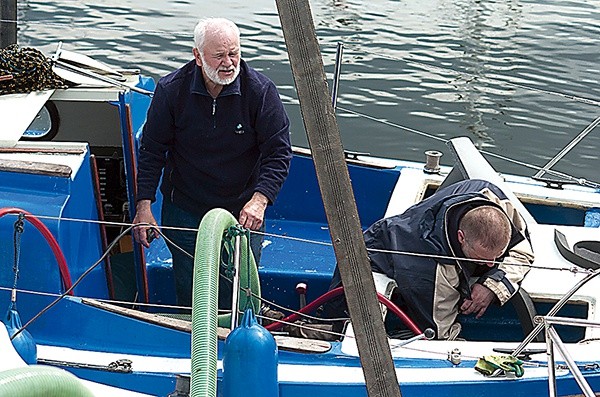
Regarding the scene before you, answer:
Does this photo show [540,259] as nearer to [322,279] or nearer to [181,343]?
[322,279]

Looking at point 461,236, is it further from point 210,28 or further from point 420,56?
point 420,56

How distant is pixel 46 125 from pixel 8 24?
110 cm

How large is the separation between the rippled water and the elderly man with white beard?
237 inches

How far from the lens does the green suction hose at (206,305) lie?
2.25 m

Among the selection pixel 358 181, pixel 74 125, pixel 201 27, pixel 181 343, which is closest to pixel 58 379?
pixel 181 343

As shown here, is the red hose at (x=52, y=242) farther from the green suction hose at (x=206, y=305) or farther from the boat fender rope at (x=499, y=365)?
the boat fender rope at (x=499, y=365)

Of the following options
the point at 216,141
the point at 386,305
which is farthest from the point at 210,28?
the point at 386,305

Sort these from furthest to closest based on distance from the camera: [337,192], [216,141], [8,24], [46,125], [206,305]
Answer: [8,24] < [46,125] < [216,141] < [206,305] < [337,192]

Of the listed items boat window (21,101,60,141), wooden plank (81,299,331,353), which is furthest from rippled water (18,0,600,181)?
wooden plank (81,299,331,353)

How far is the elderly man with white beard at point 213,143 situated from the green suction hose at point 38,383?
2.04 m

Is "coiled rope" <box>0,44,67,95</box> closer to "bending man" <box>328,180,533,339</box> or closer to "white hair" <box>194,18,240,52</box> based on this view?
"white hair" <box>194,18,240,52</box>

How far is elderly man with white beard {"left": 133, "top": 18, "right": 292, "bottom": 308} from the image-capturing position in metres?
3.75

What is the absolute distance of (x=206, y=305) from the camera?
2449 millimetres

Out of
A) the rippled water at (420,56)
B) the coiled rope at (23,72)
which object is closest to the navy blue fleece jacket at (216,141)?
the coiled rope at (23,72)
